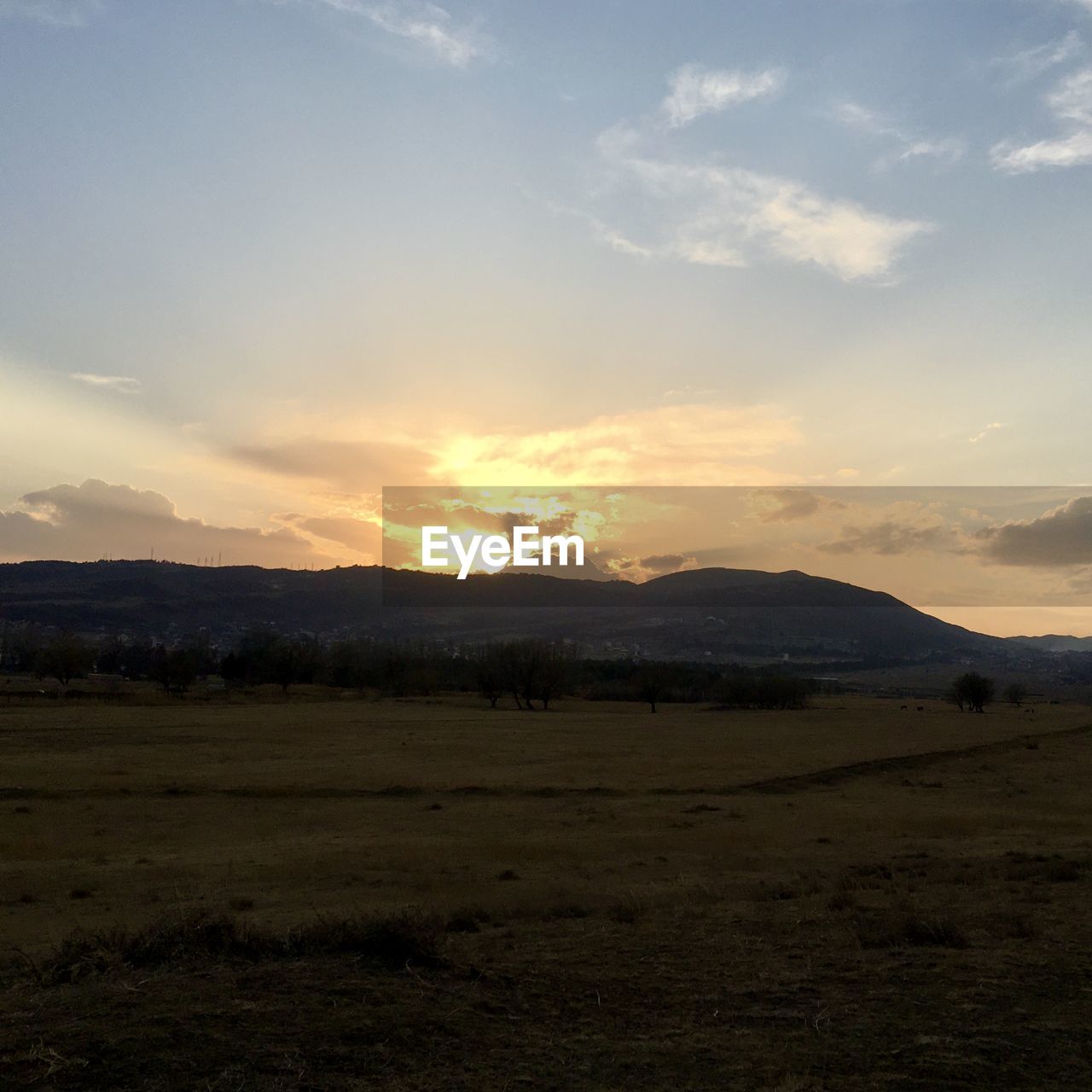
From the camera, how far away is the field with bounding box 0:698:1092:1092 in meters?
6.49

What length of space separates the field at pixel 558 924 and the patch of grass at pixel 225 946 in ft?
0.17

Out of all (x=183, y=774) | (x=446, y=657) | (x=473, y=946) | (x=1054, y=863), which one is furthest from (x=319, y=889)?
(x=446, y=657)

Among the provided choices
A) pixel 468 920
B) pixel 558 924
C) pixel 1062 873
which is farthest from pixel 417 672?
pixel 558 924

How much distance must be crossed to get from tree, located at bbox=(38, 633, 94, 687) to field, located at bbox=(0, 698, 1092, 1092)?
7258 centimetres

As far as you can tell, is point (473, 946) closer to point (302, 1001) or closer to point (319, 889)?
point (302, 1001)

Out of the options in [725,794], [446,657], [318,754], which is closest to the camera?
[725,794]

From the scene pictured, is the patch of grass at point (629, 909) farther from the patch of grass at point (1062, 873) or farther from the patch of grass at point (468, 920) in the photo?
the patch of grass at point (1062, 873)

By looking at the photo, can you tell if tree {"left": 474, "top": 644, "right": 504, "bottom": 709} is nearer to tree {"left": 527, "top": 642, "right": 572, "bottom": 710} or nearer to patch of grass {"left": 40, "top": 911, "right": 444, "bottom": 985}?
tree {"left": 527, "top": 642, "right": 572, "bottom": 710}

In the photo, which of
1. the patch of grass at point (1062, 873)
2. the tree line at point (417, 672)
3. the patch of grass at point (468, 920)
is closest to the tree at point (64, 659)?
the tree line at point (417, 672)

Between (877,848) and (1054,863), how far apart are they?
175 inches

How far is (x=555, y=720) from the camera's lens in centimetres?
8200

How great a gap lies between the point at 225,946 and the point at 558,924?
463 centimetres

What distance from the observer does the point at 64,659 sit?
107 metres

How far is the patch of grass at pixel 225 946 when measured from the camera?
334 inches
